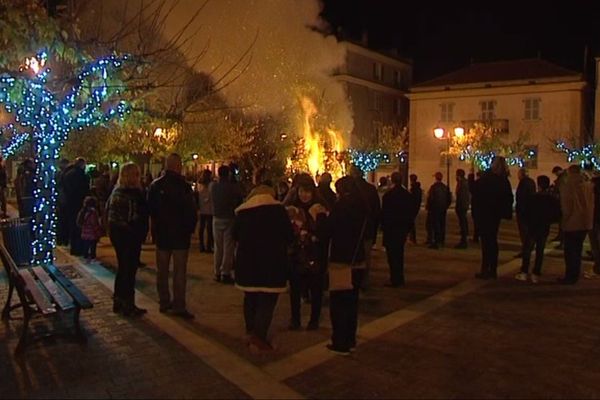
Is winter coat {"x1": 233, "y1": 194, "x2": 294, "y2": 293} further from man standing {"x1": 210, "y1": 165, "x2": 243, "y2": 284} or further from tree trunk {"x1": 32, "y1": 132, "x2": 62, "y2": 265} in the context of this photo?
tree trunk {"x1": 32, "y1": 132, "x2": 62, "y2": 265}

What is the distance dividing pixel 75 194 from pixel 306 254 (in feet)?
21.0

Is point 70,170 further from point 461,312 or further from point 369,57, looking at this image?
point 369,57

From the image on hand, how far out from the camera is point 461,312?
7.72 meters

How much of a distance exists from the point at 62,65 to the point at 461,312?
778cm

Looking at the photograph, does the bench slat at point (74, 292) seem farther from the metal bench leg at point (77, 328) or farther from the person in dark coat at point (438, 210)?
the person in dark coat at point (438, 210)

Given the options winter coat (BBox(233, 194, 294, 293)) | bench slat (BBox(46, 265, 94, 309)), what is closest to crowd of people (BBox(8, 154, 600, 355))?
winter coat (BBox(233, 194, 294, 293))

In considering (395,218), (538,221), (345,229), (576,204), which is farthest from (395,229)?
(345,229)

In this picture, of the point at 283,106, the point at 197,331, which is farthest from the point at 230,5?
the point at 197,331

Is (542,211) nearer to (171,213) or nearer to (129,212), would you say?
(171,213)

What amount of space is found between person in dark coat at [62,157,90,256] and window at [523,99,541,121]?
35.6m

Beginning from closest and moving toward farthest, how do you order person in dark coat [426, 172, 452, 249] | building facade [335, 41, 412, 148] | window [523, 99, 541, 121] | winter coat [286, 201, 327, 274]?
winter coat [286, 201, 327, 274] < person in dark coat [426, 172, 452, 249] < window [523, 99, 541, 121] < building facade [335, 41, 412, 148]

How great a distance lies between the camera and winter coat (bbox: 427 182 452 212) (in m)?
14.0

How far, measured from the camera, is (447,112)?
145ft

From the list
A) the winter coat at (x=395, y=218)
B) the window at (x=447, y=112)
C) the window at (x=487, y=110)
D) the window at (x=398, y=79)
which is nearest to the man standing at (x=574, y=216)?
the winter coat at (x=395, y=218)
